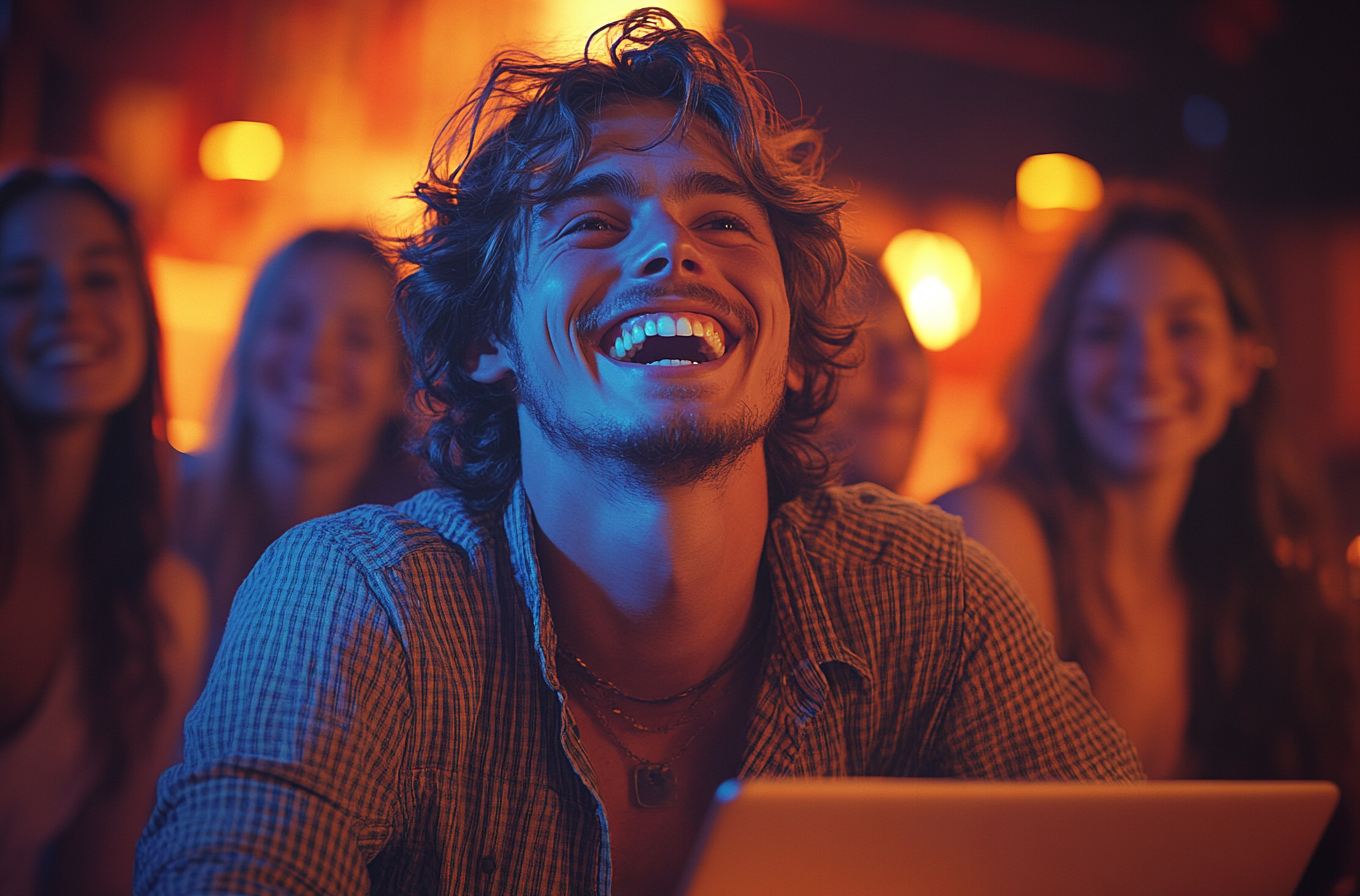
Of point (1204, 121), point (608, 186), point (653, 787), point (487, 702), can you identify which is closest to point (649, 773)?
point (653, 787)

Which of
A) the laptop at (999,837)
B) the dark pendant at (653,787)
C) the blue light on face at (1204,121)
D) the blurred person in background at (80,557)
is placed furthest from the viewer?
the blue light on face at (1204,121)

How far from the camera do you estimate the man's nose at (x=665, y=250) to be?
1249 millimetres

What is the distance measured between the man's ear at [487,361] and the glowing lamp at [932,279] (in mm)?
2717

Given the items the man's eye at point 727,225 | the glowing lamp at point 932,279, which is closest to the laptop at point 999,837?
the man's eye at point 727,225

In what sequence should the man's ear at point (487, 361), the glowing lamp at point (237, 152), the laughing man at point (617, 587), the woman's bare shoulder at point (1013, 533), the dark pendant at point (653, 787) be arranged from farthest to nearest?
the glowing lamp at point (237, 152) < the woman's bare shoulder at point (1013, 533) < the man's ear at point (487, 361) < the dark pendant at point (653, 787) < the laughing man at point (617, 587)

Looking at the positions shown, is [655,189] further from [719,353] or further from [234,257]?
[234,257]

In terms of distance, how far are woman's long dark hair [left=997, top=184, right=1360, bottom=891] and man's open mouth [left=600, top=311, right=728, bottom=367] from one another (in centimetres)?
120

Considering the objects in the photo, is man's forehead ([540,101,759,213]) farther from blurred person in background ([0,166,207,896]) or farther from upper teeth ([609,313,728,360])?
blurred person in background ([0,166,207,896])

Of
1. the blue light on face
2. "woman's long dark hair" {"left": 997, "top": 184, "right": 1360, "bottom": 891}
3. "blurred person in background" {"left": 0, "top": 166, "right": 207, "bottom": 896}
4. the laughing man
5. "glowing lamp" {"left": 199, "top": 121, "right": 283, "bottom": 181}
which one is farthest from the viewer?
the blue light on face

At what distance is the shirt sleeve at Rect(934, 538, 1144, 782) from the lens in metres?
1.28

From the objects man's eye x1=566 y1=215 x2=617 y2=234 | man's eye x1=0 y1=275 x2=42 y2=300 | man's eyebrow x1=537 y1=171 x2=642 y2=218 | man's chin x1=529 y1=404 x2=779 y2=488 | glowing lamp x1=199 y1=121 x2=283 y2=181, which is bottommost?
man's chin x1=529 y1=404 x2=779 y2=488

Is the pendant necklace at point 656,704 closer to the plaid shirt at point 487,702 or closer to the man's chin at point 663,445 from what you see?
the plaid shirt at point 487,702

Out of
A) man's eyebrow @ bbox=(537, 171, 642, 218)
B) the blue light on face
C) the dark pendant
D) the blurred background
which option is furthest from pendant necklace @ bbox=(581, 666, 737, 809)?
the blue light on face

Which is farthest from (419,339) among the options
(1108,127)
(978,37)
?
(1108,127)
